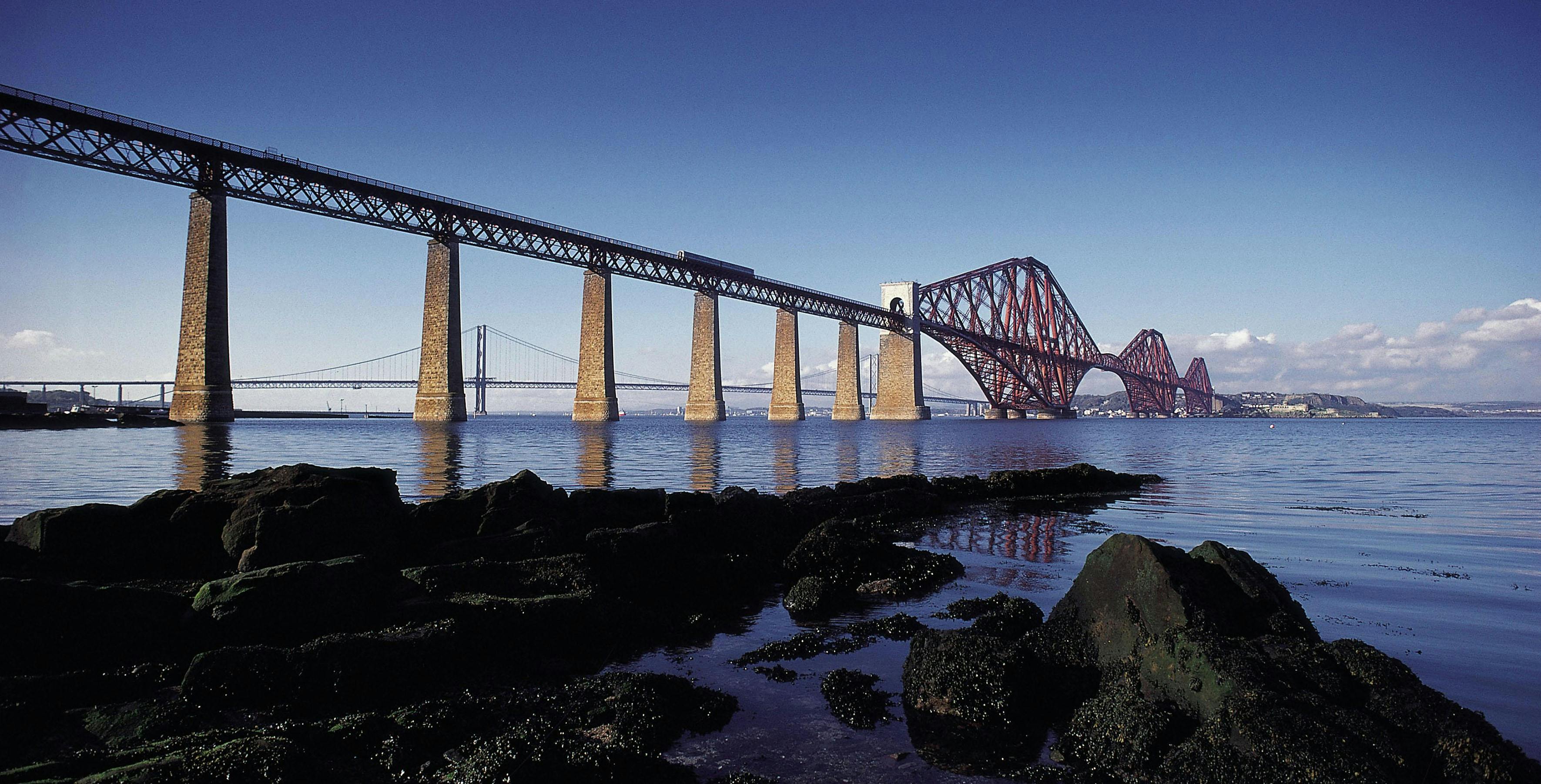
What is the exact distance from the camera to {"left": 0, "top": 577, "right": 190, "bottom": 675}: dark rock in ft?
13.5

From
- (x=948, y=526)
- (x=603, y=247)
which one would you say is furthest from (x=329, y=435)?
(x=948, y=526)

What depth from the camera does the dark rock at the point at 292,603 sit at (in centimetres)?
448

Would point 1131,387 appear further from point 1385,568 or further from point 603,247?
point 1385,568

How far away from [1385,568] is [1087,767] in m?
6.11

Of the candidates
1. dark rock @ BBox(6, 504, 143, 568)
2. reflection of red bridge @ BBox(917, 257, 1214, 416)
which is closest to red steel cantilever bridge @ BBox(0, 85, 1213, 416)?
reflection of red bridge @ BBox(917, 257, 1214, 416)

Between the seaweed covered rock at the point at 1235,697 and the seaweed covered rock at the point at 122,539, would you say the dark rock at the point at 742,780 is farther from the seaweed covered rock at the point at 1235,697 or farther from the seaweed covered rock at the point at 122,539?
the seaweed covered rock at the point at 122,539

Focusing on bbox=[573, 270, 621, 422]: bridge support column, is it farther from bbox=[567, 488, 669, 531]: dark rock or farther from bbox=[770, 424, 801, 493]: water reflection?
bbox=[567, 488, 669, 531]: dark rock

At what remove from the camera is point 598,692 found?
3.85 meters

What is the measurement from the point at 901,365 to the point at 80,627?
77.1 metres

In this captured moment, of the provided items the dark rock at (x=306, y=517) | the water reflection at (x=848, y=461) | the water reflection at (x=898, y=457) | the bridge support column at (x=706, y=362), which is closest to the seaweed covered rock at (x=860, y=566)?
Result: the dark rock at (x=306, y=517)

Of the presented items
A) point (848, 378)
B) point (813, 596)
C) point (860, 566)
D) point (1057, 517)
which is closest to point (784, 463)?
point (1057, 517)

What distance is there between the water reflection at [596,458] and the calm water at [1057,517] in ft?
0.74

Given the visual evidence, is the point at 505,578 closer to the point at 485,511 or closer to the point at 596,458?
the point at 485,511

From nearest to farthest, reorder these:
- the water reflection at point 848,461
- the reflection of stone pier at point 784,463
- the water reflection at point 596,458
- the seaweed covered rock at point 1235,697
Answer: the seaweed covered rock at point 1235,697 → the reflection of stone pier at point 784,463 → the water reflection at point 596,458 → the water reflection at point 848,461
